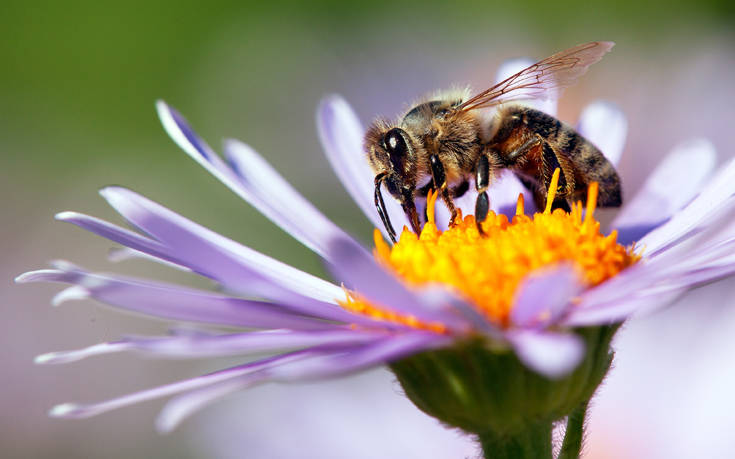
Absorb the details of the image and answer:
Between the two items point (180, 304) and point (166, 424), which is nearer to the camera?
point (166, 424)

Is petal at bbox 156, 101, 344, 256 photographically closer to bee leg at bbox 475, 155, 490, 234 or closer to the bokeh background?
bee leg at bbox 475, 155, 490, 234

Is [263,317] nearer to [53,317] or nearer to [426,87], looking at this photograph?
[53,317]

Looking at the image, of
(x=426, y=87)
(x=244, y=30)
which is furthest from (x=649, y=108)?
(x=244, y=30)

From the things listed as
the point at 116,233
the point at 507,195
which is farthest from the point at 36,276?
the point at 507,195

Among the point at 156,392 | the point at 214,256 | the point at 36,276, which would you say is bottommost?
the point at 156,392

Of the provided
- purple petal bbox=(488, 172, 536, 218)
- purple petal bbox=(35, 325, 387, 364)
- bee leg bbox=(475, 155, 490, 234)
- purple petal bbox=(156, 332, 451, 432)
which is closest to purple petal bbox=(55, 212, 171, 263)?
purple petal bbox=(35, 325, 387, 364)

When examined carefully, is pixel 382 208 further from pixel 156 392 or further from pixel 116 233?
pixel 156 392

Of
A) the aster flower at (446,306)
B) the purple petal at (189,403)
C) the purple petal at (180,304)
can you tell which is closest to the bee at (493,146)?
the aster flower at (446,306)

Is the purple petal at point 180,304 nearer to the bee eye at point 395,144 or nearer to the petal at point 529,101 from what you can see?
the bee eye at point 395,144
